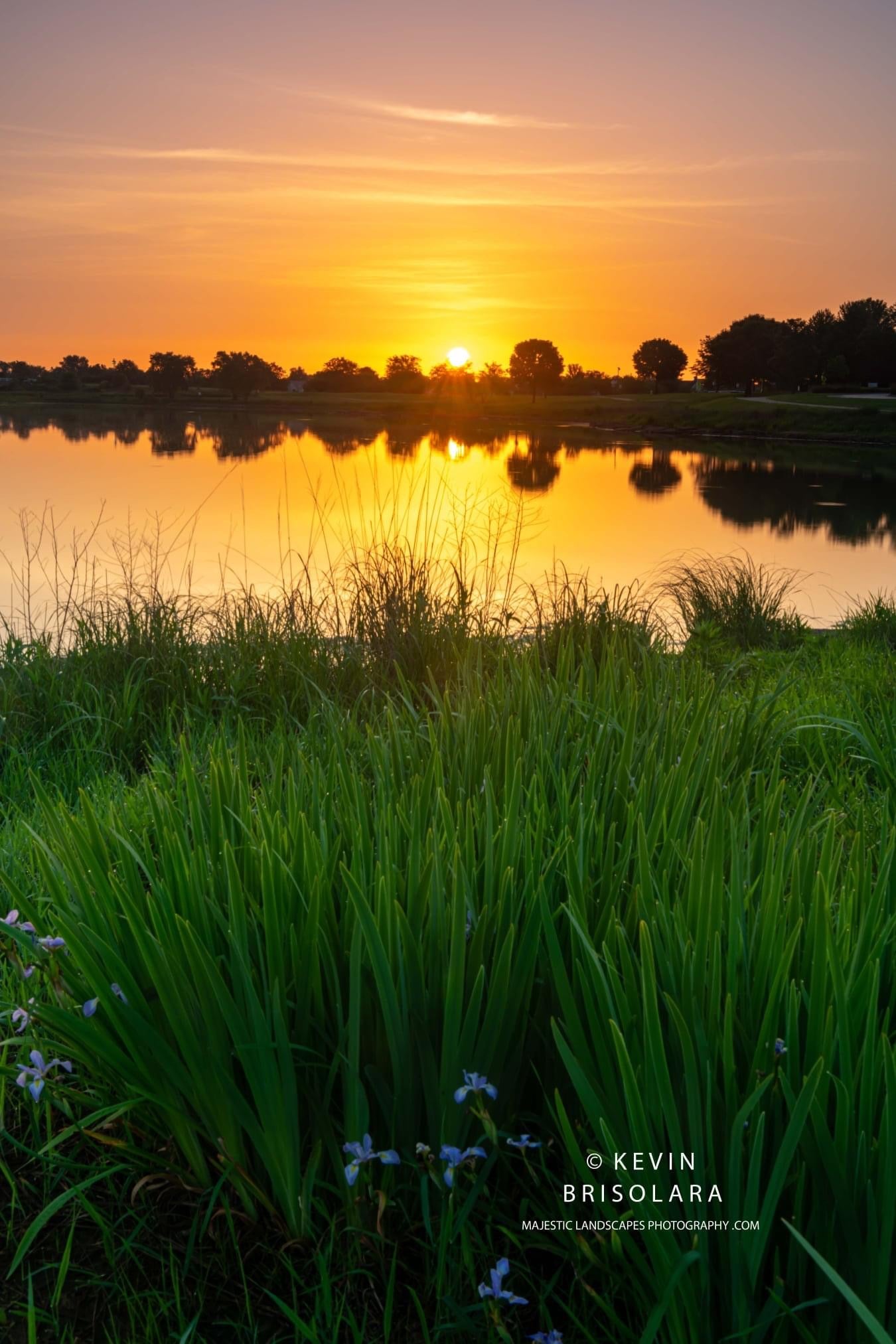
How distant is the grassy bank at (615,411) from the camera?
2341 inches

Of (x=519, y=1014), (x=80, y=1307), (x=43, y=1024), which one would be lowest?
(x=80, y=1307)

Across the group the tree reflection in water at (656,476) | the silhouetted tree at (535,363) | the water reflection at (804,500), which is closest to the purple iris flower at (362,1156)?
the water reflection at (804,500)

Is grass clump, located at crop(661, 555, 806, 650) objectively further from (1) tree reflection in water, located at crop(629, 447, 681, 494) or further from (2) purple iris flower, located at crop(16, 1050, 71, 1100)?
(1) tree reflection in water, located at crop(629, 447, 681, 494)

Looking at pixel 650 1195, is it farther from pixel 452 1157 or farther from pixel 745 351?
pixel 745 351

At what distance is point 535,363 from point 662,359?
15886 millimetres

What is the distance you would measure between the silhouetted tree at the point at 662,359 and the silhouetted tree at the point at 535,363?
11.1m

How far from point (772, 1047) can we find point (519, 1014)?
0.41 metres

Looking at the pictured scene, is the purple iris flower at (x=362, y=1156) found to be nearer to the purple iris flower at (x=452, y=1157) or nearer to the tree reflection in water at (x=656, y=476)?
the purple iris flower at (x=452, y=1157)

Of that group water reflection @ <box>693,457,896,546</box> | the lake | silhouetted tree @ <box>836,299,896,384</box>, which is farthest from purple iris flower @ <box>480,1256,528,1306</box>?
silhouetted tree @ <box>836,299,896,384</box>

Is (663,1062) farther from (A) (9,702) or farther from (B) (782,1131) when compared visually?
(A) (9,702)

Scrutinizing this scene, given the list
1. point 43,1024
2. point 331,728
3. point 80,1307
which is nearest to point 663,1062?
point 80,1307

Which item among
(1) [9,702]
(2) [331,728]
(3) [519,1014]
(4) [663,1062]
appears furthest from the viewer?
(1) [9,702]

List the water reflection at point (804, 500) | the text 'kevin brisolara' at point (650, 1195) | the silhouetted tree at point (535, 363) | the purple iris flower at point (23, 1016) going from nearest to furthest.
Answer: the text 'kevin brisolara' at point (650, 1195) < the purple iris flower at point (23, 1016) < the water reflection at point (804, 500) < the silhouetted tree at point (535, 363)

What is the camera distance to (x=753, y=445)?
58.7 meters
